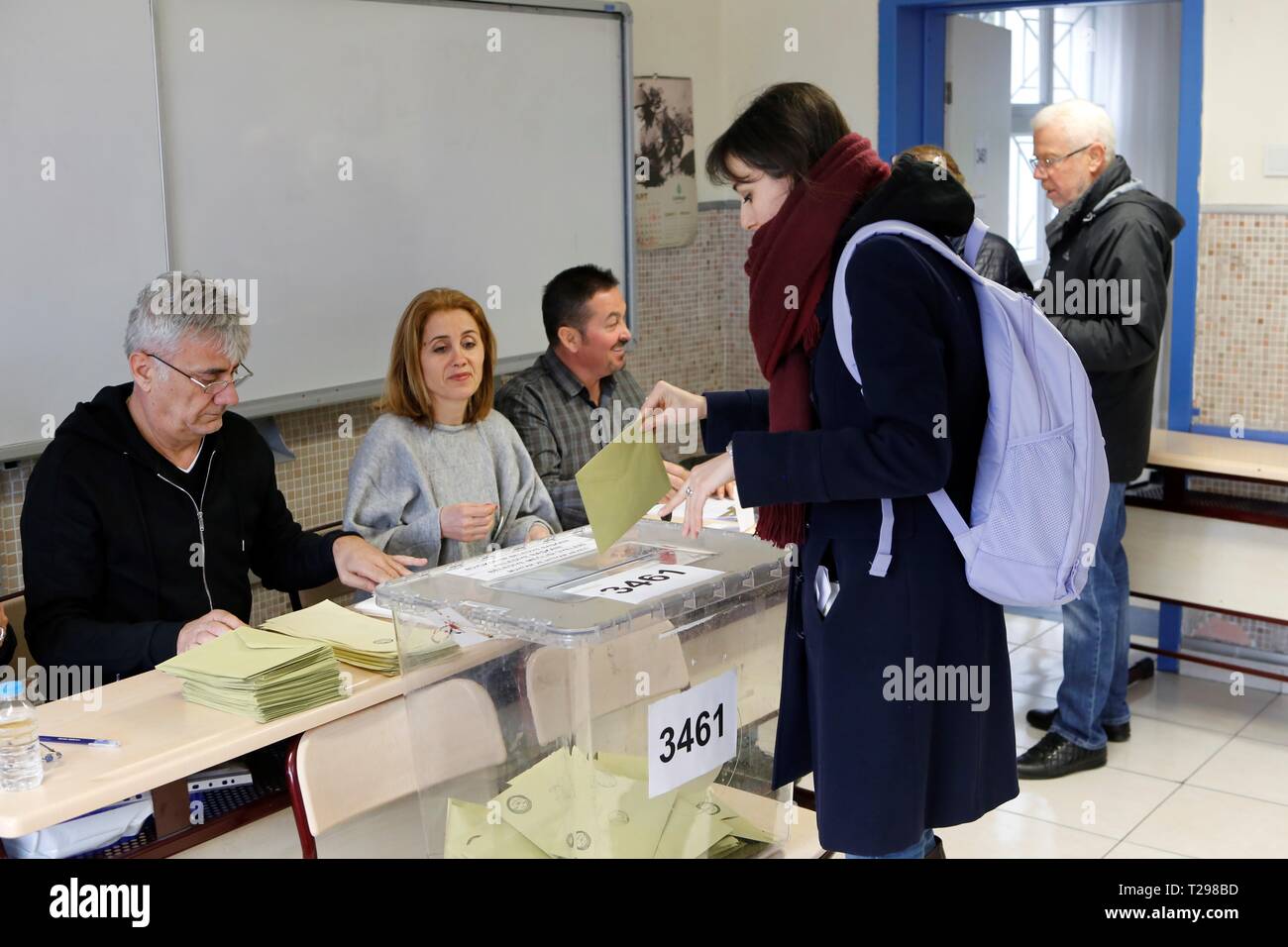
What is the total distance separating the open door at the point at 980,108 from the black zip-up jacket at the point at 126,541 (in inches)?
129

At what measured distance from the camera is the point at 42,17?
10.5 ft

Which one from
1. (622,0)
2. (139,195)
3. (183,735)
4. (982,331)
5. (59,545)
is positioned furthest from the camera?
(622,0)

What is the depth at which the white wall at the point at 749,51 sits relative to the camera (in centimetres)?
520

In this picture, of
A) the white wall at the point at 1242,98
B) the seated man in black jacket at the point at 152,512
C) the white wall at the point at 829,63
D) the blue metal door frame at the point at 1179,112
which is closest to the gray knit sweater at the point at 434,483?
the seated man in black jacket at the point at 152,512

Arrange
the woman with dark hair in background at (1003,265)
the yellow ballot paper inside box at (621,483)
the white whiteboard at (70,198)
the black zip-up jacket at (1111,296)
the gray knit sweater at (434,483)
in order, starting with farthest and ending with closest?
the black zip-up jacket at (1111,296)
the woman with dark hair in background at (1003,265)
the gray knit sweater at (434,483)
the white whiteboard at (70,198)
the yellow ballot paper inside box at (621,483)

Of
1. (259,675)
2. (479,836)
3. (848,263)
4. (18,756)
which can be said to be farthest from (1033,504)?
(18,756)

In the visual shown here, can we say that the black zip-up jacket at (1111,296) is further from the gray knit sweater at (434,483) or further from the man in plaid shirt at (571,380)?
the gray knit sweater at (434,483)

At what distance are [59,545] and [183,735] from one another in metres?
0.68

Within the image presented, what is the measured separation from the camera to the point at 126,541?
280 cm

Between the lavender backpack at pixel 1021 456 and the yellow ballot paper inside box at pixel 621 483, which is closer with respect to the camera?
the lavender backpack at pixel 1021 456

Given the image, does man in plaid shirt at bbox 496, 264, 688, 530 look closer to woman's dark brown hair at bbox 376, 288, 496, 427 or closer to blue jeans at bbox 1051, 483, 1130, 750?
woman's dark brown hair at bbox 376, 288, 496, 427

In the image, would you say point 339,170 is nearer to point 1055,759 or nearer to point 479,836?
point 479,836
